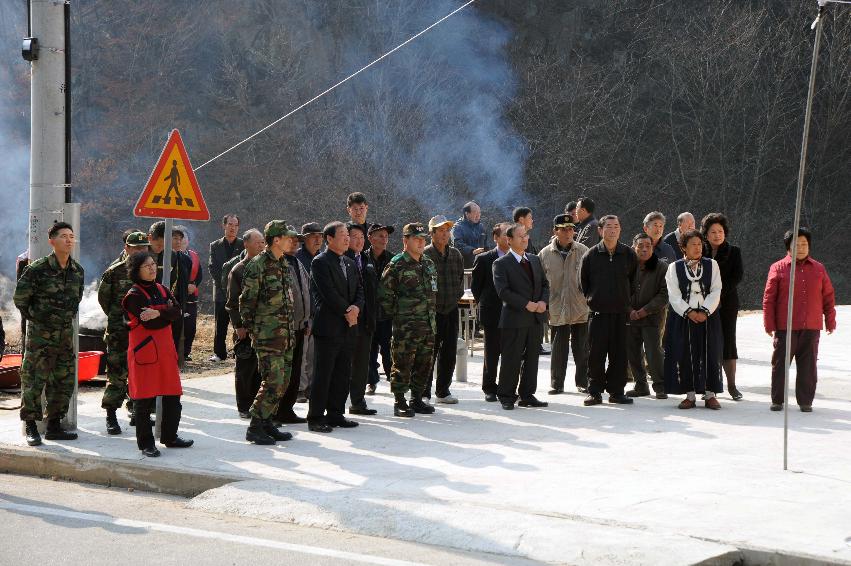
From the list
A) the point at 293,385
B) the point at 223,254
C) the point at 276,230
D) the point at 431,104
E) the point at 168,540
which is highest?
the point at 431,104

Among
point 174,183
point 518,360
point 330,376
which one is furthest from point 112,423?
point 518,360

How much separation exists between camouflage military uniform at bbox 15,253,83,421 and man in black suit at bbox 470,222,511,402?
167 inches

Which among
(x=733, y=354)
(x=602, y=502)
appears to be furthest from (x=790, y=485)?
(x=733, y=354)

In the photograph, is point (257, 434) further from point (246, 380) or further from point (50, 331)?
point (50, 331)

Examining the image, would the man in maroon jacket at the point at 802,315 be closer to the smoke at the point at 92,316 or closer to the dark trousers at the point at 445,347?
the dark trousers at the point at 445,347

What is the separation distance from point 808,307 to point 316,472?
524 centimetres

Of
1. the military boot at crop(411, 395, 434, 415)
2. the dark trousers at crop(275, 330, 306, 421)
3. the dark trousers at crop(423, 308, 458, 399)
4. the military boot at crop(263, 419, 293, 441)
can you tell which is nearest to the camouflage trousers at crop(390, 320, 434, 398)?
the military boot at crop(411, 395, 434, 415)

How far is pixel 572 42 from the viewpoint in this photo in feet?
106

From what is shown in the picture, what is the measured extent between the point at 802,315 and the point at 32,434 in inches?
282

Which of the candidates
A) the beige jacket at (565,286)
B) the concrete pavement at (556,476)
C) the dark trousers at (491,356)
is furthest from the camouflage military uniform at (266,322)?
the beige jacket at (565,286)

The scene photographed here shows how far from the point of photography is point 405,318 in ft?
34.6

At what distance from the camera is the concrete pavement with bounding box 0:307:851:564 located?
6.21 m

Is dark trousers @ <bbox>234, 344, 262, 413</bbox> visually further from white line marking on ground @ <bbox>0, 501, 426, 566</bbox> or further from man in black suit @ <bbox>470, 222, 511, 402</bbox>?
white line marking on ground @ <bbox>0, 501, 426, 566</bbox>

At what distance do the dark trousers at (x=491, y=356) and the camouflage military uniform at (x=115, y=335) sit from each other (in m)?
3.80
